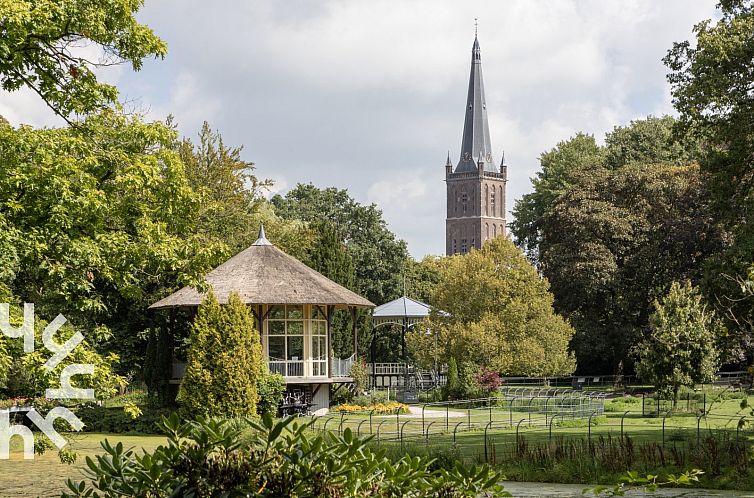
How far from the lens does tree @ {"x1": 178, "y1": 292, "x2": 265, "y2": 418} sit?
2581cm

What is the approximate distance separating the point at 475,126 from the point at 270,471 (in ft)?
353

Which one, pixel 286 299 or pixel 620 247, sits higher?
pixel 620 247

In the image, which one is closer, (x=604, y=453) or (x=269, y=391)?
(x=604, y=453)

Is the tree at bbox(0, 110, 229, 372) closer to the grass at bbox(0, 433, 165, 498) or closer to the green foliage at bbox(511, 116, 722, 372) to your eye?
the grass at bbox(0, 433, 165, 498)

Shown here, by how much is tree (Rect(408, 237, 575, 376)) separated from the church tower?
74.0 m

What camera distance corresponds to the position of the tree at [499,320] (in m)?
37.6

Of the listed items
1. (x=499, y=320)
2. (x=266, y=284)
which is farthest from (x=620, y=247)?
(x=266, y=284)

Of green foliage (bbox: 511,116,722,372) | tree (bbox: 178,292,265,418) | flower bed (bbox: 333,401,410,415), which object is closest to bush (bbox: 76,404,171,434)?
tree (bbox: 178,292,265,418)

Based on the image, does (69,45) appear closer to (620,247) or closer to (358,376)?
(358,376)

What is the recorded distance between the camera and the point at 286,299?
29812 mm

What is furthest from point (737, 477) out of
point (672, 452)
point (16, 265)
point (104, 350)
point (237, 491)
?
point (104, 350)

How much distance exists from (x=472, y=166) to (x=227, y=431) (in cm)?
11704

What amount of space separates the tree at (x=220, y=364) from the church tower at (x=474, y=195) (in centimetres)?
8786

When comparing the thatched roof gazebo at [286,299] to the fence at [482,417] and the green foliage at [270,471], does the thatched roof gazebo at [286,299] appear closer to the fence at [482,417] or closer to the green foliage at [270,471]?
the fence at [482,417]
